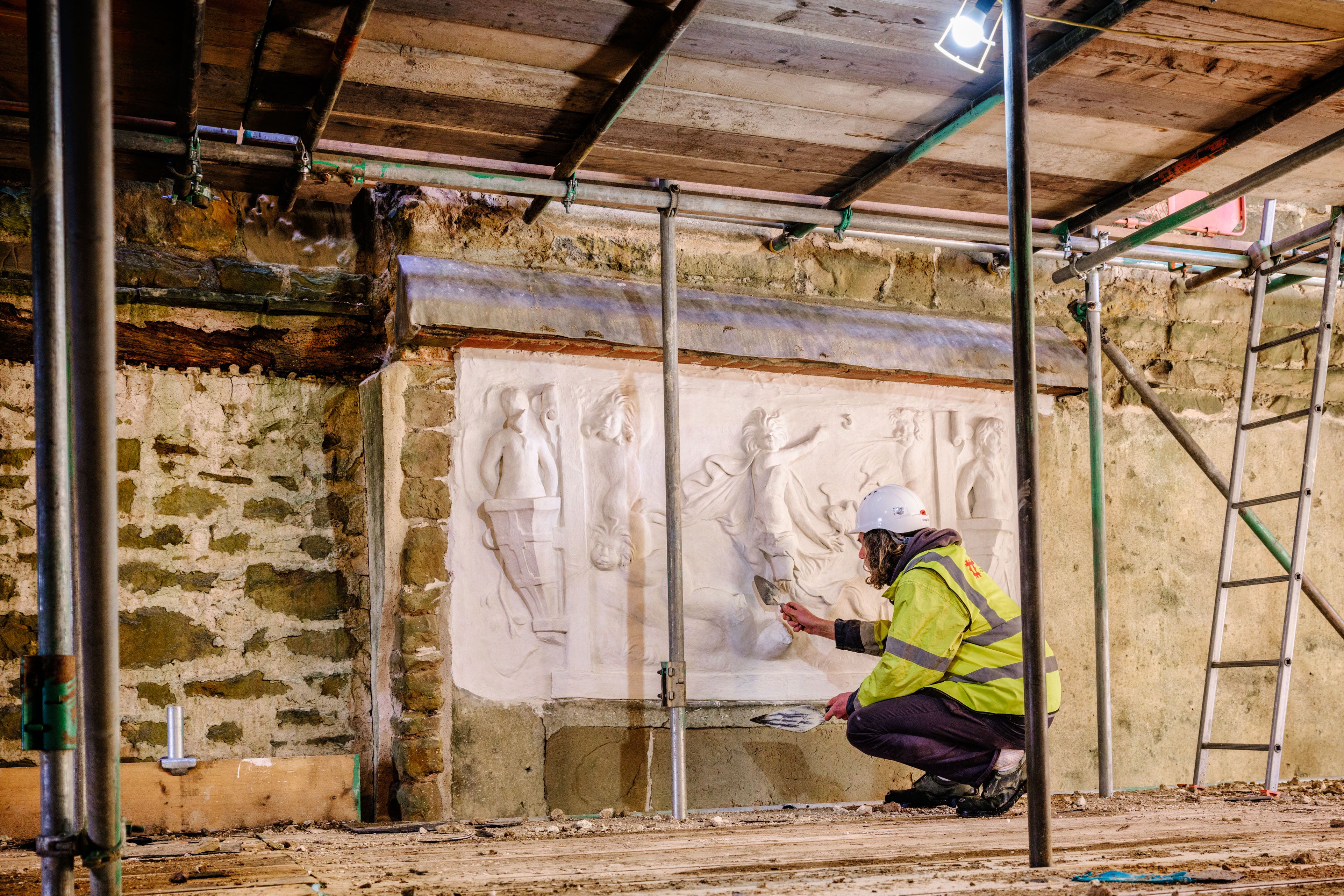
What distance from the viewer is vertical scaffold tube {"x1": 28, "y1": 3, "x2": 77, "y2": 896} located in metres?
2.06

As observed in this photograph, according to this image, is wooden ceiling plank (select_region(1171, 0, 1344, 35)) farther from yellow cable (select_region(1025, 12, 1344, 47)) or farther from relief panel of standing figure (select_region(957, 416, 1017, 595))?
relief panel of standing figure (select_region(957, 416, 1017, 595))

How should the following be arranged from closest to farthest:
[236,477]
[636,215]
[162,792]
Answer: [162,792] < [236,477] < [636,215]

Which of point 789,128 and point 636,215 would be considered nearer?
point 789,128

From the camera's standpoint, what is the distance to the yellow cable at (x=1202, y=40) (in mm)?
3600

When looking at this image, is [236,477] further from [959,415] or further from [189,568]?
[959,415]

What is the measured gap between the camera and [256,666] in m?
4.85

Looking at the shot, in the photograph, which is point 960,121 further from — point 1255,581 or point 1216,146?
point 1255,581

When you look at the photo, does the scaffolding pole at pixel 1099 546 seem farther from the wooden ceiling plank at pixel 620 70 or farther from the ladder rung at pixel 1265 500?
the wooden ceiling plank at pixel 620 70

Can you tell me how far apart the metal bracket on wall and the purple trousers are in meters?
0.72

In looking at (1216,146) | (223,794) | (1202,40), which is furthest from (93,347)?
(1216,146)

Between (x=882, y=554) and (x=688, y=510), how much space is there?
33.1 inches

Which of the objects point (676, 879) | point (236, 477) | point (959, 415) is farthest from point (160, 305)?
point (959, 415)

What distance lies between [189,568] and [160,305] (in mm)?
1017

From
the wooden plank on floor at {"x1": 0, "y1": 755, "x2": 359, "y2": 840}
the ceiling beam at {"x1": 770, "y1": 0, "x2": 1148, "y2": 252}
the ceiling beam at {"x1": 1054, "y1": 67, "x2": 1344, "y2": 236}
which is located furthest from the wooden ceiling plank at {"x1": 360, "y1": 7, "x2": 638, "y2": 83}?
the wooden plank on floor at {"x1": 0, "y1": 755, "x2": 359, "y2": 840}
